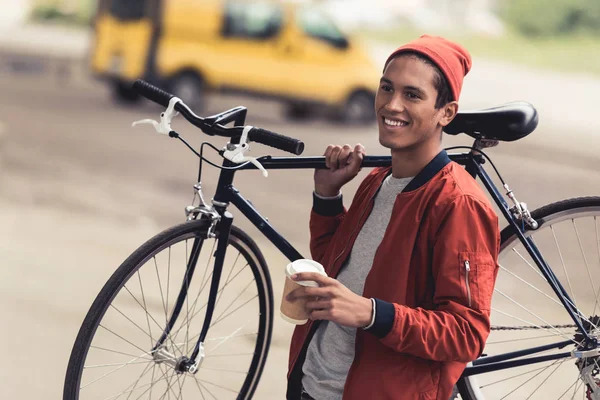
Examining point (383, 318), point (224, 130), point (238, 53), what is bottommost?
point (383, 318)

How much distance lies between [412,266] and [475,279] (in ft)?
0.63

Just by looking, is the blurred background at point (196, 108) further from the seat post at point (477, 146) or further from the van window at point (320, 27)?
the seat post at point (477, 146)

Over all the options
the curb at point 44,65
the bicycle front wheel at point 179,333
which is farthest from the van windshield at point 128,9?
the bicycle front wheel at point 179,333

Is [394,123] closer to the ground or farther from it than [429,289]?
farther from it

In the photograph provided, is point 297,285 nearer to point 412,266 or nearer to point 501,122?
point 412,266

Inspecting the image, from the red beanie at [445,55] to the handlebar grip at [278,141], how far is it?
1.27ft

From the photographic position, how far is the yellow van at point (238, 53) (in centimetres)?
1170

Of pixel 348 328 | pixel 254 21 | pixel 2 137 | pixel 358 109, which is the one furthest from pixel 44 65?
pixel 348 328

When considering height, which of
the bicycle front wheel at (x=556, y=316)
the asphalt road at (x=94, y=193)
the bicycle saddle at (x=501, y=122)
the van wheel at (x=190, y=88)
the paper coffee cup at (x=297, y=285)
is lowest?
the paper coffee cup at (x=297, y=285)

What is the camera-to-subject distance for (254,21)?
12086 mm

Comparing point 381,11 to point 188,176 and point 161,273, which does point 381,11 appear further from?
point 161,273

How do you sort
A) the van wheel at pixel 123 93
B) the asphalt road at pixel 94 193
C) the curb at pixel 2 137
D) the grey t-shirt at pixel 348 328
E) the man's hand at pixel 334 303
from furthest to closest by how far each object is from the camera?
1. the van wheel at pixel 123 93
2. the curb at pixel 2 137
3. the asphalt road at pixel 94 193
4. the grey t-shirt at pixel 348 328
5. the man's hand at pixel 334 303

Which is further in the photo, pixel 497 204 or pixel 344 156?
pixel 497 204

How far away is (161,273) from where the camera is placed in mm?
4621
